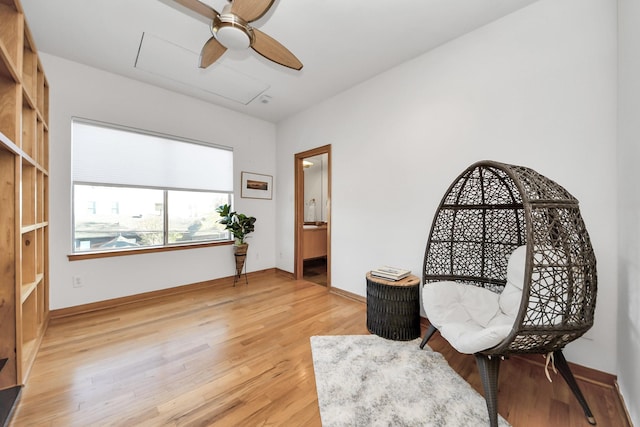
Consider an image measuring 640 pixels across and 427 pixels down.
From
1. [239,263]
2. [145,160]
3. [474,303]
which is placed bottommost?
[239,263]

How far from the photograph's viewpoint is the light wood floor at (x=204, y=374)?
53.3 inches

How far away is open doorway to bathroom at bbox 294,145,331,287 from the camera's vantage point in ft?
12.0

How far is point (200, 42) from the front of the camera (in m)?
2.30

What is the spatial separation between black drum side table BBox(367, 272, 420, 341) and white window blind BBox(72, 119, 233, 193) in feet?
9.23

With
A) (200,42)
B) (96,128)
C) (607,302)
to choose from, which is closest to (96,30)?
(200,42)

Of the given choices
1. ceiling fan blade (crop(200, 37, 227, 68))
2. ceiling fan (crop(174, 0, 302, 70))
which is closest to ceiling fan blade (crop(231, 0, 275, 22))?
ceiling fan (crop(174, 0, 302, 70))

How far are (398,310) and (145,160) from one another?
11.2ft

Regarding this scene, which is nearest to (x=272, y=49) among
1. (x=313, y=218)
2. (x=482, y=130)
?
(x=482, y=130)

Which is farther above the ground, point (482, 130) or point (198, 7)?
point (198, 7)

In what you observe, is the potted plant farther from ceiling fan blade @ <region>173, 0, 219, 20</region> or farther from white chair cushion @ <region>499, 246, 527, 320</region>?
white chair cushion @ <region>499, 246, 527, 320</region>

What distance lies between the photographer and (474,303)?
5.90ft

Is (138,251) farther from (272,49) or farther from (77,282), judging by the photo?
(272,49)

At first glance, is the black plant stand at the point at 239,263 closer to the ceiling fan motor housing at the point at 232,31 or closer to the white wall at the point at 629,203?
the ceiling fan motor housing at the point at 232,31

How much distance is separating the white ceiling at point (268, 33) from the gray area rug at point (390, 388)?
106 inches
